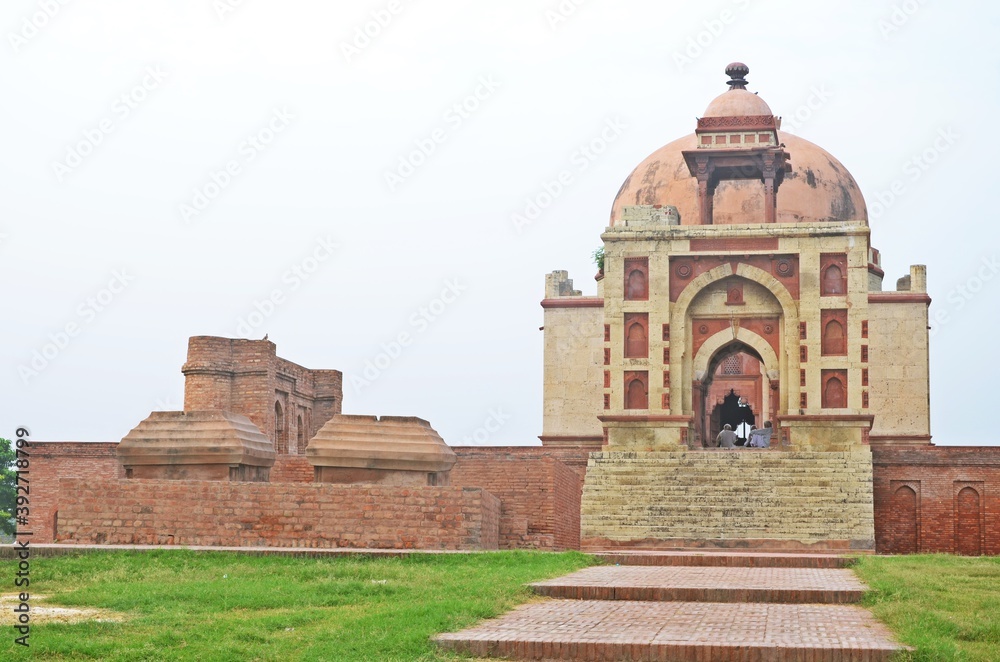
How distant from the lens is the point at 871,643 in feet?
25.5

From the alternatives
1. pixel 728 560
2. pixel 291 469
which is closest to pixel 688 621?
pixel 728 560

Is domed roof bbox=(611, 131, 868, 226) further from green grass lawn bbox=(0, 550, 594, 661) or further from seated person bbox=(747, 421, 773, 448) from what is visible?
green grass lawn bbox=(0, 550, 594, 661)

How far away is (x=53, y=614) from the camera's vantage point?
883 cm

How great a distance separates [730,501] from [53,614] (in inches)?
529

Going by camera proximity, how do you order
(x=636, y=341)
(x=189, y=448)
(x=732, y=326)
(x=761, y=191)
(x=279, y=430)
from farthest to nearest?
(x=761, y=191) < (x=279, y=430) < (x=732, y=326) < (x=636, y=341) < (x=189, y=448)

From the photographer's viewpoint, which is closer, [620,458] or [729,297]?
[620,458]

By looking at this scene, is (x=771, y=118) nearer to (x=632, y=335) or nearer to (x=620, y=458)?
(x=632, y=335)

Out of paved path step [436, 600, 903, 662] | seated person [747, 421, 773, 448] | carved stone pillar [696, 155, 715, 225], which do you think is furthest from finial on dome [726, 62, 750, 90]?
paved path step [436, 600, 903, 662]

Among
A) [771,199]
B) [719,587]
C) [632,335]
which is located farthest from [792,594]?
[771,199]

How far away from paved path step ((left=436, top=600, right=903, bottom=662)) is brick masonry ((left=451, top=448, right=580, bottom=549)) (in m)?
7.51

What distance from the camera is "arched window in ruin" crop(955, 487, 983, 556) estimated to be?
75.9 feet

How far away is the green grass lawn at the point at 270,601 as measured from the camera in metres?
7.49

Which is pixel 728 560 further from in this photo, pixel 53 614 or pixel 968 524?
pixel 968 524

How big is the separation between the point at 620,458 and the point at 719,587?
1233 cm
